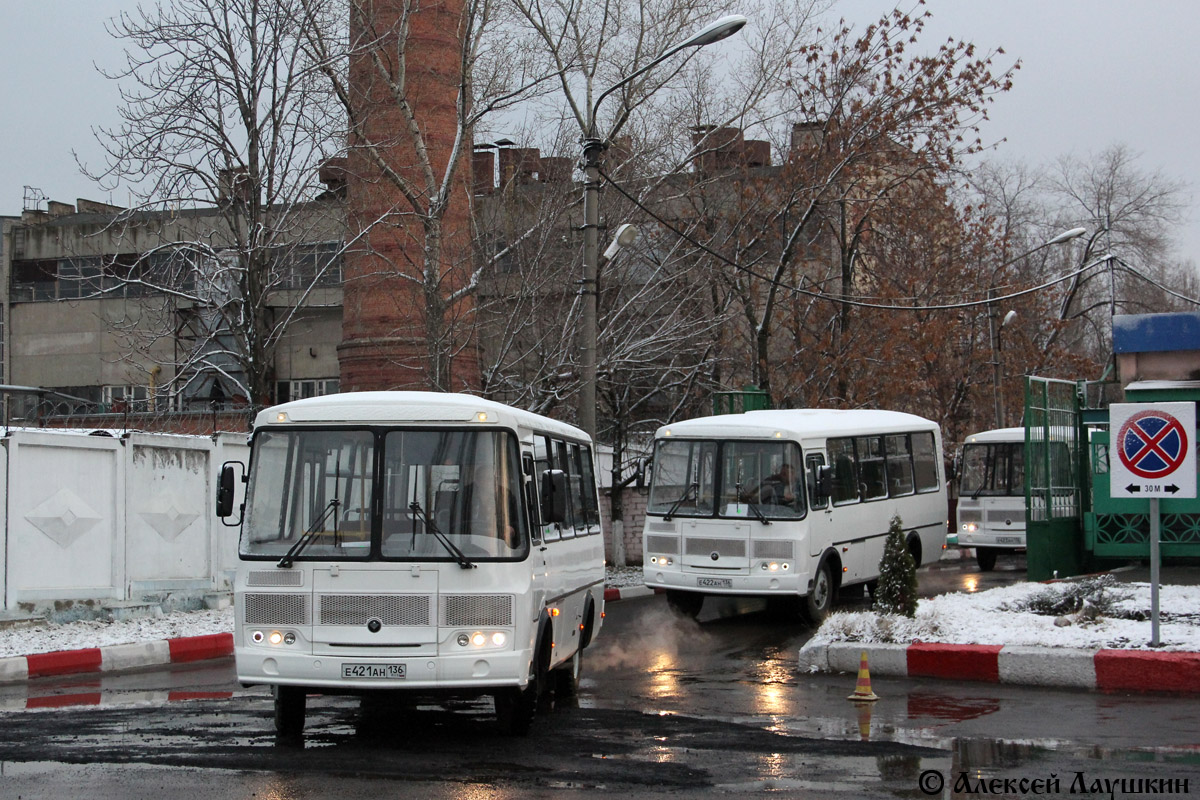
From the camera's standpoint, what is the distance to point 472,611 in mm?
8570

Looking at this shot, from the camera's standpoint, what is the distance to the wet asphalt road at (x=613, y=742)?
7258mm

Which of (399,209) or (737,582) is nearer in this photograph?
(737,582)

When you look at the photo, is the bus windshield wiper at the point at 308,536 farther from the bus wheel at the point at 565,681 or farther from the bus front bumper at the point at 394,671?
the bus wheel at the point at 565,681

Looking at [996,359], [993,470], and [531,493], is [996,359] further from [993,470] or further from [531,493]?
[531,493]

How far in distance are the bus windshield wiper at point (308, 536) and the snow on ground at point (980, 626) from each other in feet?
17.7

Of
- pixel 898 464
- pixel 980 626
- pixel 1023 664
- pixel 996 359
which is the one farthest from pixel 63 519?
pixel 996 359

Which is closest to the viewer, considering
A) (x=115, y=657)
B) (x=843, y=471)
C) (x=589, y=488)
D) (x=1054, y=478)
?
(x=589, y=488)

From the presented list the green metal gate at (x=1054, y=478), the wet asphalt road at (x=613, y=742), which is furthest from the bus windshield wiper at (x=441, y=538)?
the green metal gate at (x=1054, y=478)

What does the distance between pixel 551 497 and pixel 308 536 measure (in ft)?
6.29

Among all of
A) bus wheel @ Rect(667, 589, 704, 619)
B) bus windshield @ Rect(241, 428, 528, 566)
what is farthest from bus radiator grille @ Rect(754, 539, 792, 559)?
bus windshield @ Rect(241, 428, 528, 566)

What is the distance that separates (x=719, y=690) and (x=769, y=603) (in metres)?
7.55

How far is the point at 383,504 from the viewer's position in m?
8.73

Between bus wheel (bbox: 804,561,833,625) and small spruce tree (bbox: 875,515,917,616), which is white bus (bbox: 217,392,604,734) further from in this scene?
bus wheel (bbox: 804,561,833,625)

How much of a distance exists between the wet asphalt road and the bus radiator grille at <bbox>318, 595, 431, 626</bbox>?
81cm
